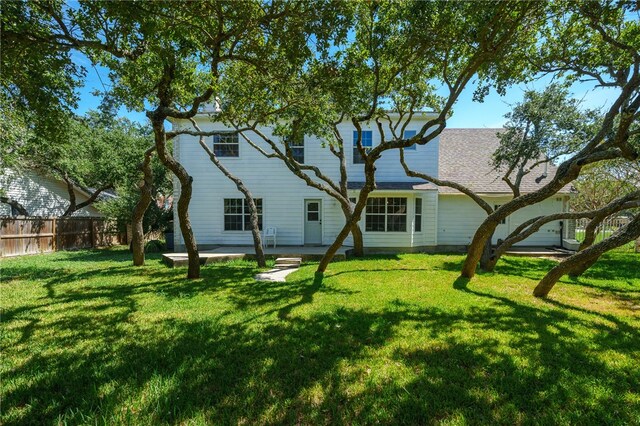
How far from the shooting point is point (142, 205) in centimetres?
922

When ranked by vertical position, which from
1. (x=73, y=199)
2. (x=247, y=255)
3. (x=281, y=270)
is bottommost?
(x=281, y=270)

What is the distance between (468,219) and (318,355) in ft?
41.3

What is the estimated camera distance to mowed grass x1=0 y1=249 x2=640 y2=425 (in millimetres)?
2574

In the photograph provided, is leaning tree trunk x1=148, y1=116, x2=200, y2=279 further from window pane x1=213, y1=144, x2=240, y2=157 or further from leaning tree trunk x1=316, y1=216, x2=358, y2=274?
window pane x1=213, y1=144, x2=240, y2=157

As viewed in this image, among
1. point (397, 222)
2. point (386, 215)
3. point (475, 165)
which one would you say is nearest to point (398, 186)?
point (386, 215)

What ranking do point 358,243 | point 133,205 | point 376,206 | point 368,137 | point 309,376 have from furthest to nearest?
1. point 133,205
2. point 368,137
3. point 376,206
4. point 358,243
5. point 309,376

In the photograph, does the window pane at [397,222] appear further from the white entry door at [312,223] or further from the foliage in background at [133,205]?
the foliage in background at [133,205]

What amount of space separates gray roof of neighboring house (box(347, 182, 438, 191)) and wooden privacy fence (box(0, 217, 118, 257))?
46.4ft

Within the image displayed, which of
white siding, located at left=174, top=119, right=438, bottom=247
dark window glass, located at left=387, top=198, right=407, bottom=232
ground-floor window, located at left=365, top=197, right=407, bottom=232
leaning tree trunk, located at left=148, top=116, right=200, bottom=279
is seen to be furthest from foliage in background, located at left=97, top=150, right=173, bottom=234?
dark window glass, located at left=387, top=198, right=407, bottom=232

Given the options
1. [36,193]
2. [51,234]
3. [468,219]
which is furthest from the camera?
[36,193]

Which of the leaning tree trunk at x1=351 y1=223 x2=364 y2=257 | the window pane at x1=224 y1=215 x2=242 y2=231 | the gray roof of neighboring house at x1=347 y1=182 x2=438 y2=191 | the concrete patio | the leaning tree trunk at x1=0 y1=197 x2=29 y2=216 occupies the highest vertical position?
the gray roof of neighboring house at x1=347 y1=182 x2=438 y2=191

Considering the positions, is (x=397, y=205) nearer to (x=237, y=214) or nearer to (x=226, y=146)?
(x=237, y=214)

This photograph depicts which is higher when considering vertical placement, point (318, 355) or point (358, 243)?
point (358, 243)

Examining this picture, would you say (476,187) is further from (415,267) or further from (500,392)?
(500,392)
